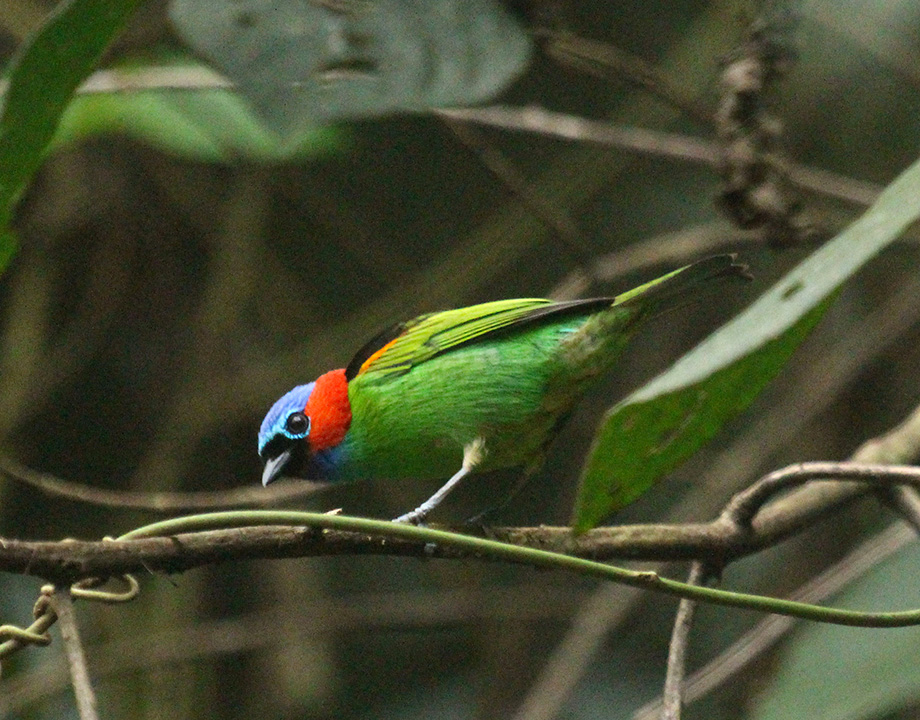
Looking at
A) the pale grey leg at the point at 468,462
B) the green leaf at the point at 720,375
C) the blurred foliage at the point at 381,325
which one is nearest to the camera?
the green leaf at the point at 720,375

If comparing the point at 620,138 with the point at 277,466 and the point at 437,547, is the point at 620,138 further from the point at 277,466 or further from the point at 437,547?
the point at 437,547

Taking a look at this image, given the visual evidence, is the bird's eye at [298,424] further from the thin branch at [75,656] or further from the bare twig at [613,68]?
the thin branch at [75,656]

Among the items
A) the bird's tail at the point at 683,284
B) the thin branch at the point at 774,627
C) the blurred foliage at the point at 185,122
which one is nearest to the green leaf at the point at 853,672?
the thin branch at the point at 774,627

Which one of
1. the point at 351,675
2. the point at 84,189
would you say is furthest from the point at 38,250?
the point at 351,675

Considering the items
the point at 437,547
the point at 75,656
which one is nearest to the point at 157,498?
the point at 437,547

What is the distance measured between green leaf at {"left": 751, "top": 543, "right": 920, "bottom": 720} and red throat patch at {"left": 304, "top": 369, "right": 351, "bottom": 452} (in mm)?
1338

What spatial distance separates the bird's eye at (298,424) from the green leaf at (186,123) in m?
1.24

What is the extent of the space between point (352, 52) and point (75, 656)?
1.73 meters

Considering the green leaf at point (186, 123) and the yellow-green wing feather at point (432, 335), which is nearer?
the yellow-green wing feather at point (432, 335)

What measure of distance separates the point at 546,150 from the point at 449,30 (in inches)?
121

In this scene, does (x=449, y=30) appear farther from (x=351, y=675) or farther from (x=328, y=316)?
(x=351, y=675)

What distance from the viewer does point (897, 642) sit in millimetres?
2721

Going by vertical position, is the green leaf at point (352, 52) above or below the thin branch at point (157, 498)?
above

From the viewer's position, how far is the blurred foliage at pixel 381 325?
174 inches
